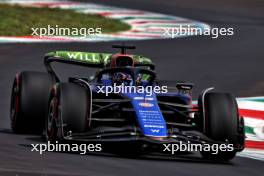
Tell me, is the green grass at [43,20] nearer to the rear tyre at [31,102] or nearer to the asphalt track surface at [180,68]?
the asphalt track surface at [180,68]

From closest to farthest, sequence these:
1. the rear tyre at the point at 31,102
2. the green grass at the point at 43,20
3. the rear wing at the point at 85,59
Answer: the rear tyre at the point at 31,102 → the rear wing at the point at 85,59 → the green grass at the point at 43,20

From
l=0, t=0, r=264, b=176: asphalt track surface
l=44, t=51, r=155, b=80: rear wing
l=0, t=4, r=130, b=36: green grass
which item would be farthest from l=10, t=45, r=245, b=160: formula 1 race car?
l=0, t=4, r=130, b=36: green grass

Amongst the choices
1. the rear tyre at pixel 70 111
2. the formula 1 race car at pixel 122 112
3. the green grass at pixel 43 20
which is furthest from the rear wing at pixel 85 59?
the green grass at pixel 43 20

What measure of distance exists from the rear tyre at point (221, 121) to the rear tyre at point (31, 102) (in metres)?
2.06

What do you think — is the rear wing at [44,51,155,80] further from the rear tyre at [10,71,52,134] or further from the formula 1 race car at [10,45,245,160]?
the rear tyre at [10,71,52,134]

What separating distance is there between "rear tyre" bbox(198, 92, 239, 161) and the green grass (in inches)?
489

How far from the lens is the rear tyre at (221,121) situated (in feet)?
37.4

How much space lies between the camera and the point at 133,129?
11.0 meters

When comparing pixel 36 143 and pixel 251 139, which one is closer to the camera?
pixel 36 143

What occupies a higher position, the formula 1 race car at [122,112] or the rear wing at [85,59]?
the rear wing at [85,59]

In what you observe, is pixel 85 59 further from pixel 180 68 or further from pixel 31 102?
pixel 180 68

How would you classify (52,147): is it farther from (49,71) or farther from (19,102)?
(49,71)

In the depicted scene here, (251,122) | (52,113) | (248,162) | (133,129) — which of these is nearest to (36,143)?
(52,113)

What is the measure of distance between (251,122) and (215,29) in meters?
12.6
